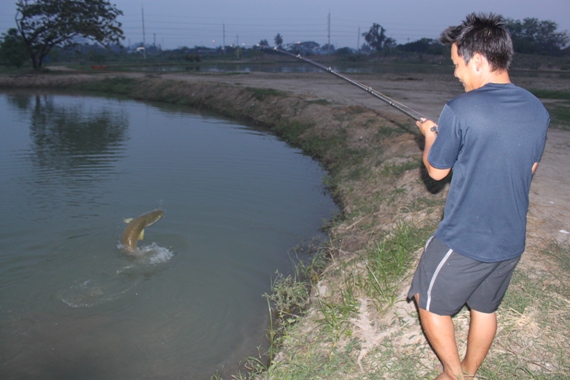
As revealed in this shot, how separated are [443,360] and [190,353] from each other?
2.37 metres

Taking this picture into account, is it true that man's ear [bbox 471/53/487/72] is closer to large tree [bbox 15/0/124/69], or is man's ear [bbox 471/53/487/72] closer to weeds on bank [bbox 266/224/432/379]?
weeds on bank [bbox 266/224/432/379]

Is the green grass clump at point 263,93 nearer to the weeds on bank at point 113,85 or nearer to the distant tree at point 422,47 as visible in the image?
the weeds on bank at point 113,85

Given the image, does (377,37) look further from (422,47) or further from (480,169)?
(480,169)

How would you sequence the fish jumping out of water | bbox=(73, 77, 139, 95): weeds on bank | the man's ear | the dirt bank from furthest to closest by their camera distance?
1. bbox=(73, 77, 139, 95): weeds on bank
2. the fish jumping out of water
3. the dirt bank
4. the man's ear

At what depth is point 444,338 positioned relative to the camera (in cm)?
246

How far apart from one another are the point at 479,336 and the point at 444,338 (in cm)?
22

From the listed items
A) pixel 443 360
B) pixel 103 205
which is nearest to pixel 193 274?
pixel 103 205

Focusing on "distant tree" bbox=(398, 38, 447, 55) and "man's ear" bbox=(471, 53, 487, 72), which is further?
"distant tree" bbox=(398, 38, 447, 55)

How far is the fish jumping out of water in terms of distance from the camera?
218 inches

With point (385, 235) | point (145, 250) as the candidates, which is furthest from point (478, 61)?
point (145, 250)

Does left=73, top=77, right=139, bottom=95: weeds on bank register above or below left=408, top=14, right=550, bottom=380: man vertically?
above

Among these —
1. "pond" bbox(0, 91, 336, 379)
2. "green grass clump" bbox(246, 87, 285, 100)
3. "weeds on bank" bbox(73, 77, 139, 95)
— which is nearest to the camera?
"pond" bbox(0, 91, 336, 379)

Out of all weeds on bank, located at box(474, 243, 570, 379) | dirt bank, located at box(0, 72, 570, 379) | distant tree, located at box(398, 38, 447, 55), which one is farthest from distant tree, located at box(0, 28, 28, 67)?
distant tree, located at box(398, 38, 447, 55)

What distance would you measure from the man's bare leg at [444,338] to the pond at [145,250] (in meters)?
2.06
